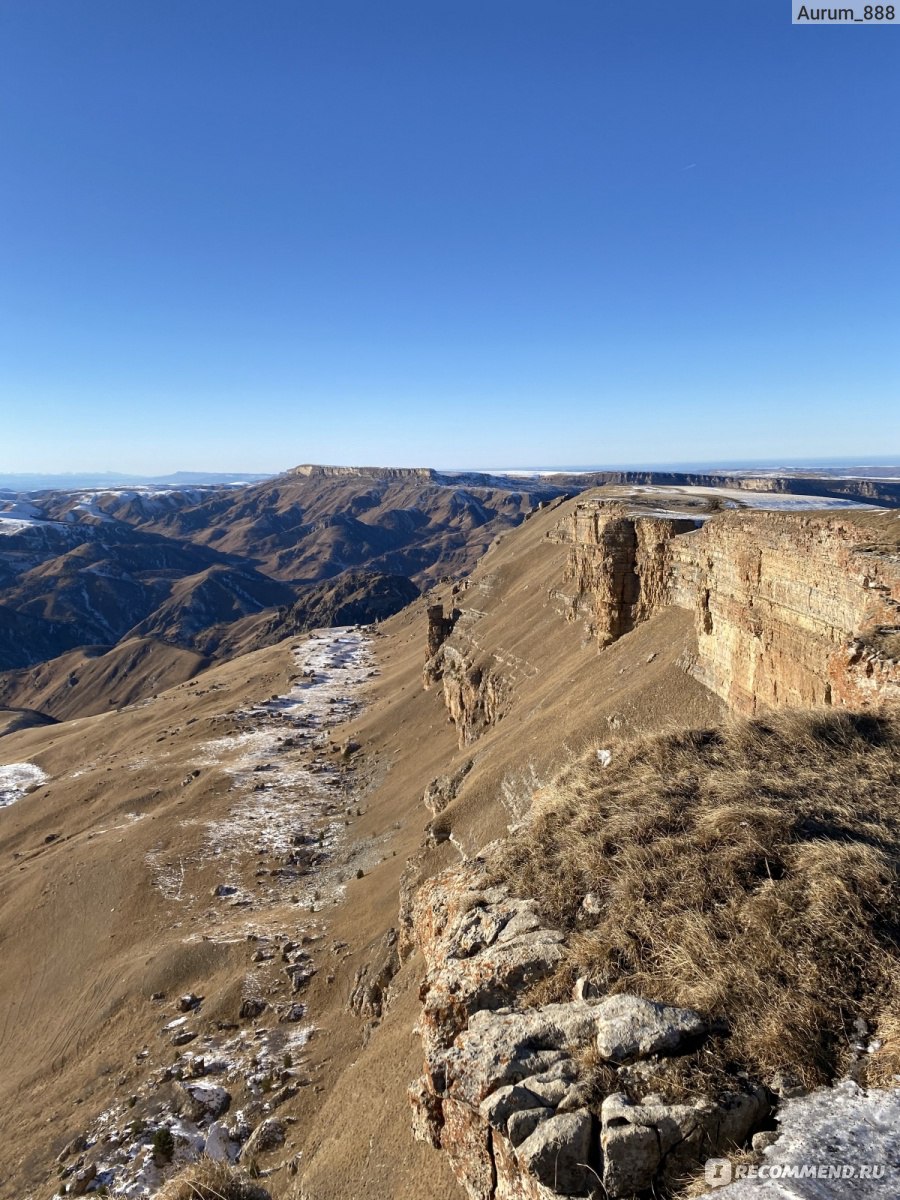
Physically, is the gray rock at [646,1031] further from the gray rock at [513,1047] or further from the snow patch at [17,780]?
the snow patch at [17,780]

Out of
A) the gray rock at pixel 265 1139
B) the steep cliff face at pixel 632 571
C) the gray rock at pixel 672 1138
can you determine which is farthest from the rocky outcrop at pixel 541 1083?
the steep cliff face at pixel 632 571

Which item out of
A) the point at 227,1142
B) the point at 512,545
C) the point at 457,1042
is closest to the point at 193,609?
the point at 512,545

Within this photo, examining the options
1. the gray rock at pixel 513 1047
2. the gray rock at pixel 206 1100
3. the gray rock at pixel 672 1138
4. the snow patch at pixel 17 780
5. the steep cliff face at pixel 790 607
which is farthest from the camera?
the snow patch at pixel 17 780

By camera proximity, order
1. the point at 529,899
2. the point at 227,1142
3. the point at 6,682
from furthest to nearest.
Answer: the point at 6,682 → the point at 227,1142 → the point at 529,899

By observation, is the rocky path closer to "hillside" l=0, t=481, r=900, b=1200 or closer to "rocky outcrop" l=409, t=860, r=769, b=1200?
"hillside" l=0, t=481, r=900, b=1200

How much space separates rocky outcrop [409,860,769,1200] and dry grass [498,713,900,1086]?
352mm

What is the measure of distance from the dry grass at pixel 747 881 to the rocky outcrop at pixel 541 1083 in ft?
1.15

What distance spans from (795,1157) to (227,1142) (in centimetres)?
1893

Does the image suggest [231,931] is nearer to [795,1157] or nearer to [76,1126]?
[76,1126]

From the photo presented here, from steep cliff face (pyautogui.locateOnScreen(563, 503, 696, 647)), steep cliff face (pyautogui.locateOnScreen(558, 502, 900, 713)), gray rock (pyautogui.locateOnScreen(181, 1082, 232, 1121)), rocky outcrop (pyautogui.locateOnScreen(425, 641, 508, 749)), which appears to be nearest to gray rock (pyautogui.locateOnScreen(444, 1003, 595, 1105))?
steep cliff face (pyautogui.locateOnScreen(558, 502, 900, 713))

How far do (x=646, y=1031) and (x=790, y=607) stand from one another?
1539 centimetres

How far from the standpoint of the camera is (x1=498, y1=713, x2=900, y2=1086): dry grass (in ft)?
18.4

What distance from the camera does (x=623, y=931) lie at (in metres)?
7.02

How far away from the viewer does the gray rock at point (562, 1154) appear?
520 cm
